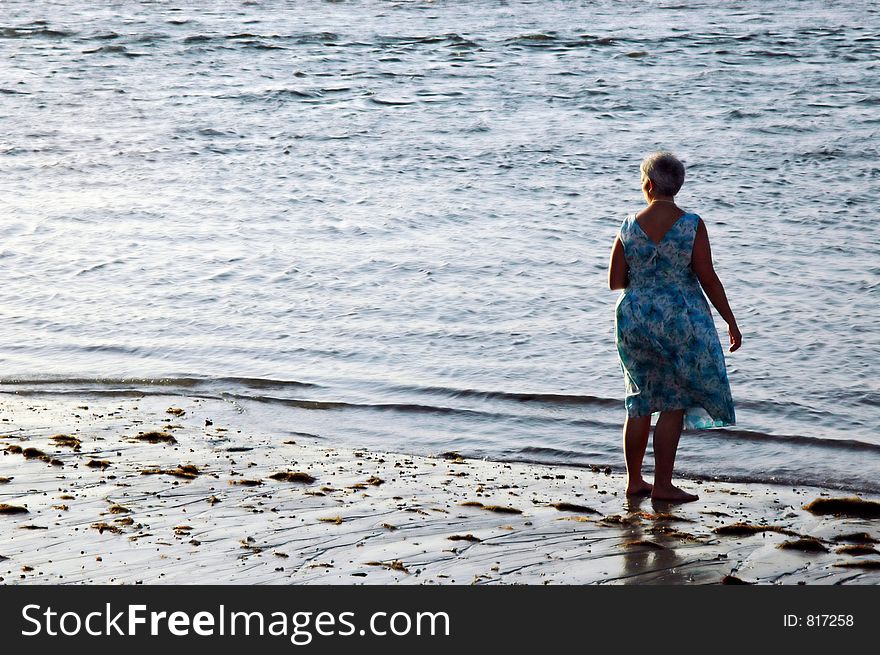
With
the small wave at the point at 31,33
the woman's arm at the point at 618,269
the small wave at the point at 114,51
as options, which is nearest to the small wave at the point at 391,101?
the small wave at the point at 114,51

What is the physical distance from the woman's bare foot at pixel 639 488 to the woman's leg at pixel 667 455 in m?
0.07

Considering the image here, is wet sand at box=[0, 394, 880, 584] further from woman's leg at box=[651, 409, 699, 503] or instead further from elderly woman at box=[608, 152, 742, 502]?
elderly woman at box=[608, 152, 742, 502]

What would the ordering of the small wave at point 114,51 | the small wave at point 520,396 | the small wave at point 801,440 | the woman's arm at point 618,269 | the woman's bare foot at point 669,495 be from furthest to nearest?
1. the small wave at point 114,51
2. the small wave at point 520,396
3. the small wave at point 801,440
4. the woman's bare foot at point 669,495
5. the woman's arm at point 618,269

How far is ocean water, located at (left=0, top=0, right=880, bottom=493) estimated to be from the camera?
7.23 meters

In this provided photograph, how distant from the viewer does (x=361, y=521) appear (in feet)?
15.2

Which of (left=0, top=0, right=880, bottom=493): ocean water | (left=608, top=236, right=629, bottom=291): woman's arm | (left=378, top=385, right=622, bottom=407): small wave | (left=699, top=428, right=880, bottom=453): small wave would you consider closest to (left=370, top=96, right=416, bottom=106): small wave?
(left=0, top=0, right=880, bottom=493): ocean water

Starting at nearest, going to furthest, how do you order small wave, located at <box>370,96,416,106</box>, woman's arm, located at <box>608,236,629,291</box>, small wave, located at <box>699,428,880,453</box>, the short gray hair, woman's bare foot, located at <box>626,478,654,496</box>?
1. the short gray hair
2. woman's arm, located at <box>608,236,629,291</box>
3. woman's bare foot, located at <box>626,478,654,496</box>
4. small wave, located at <box>699,428,880,453</box>
5. small wave, located at <box>370,96,416,106</box>

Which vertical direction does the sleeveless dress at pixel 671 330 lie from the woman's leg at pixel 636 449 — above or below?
above

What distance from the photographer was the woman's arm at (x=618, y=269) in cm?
506

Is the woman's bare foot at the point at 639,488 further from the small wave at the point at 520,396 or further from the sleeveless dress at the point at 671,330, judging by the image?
the small wave at the point at 520,396

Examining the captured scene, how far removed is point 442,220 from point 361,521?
309 inches

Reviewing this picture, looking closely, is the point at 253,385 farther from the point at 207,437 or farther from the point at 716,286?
the point at 716,286

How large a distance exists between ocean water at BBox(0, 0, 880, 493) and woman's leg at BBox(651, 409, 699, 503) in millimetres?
829

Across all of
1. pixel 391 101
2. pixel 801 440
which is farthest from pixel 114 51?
pixel 801 440
